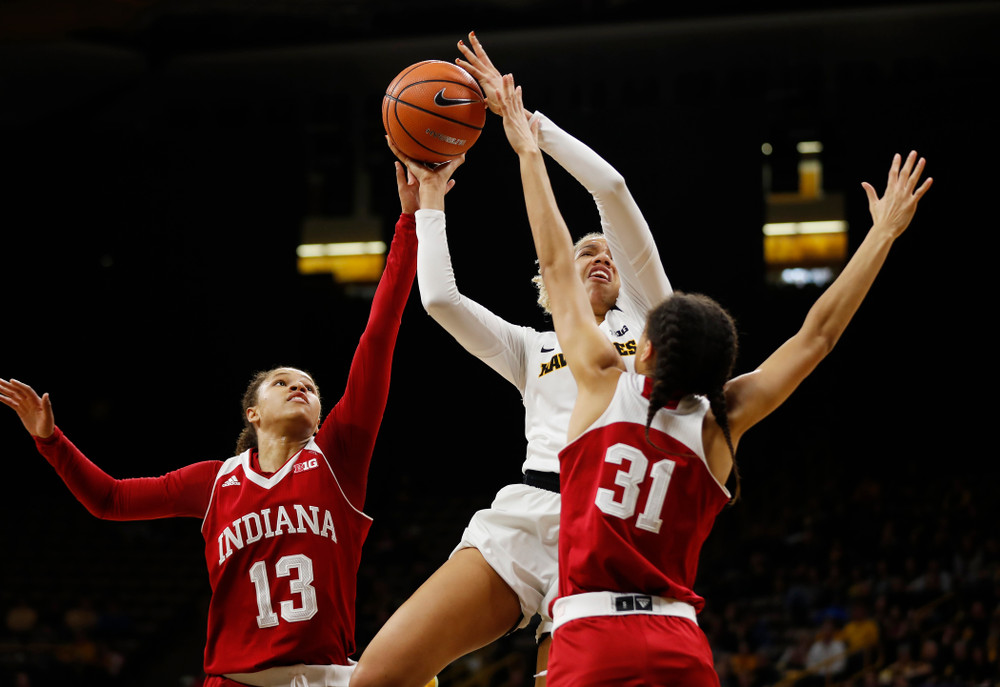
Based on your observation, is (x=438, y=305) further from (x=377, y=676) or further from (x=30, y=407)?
(x=30, y=407)

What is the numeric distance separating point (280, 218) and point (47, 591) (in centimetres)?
525

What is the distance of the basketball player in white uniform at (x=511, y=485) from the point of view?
3061 millimetres

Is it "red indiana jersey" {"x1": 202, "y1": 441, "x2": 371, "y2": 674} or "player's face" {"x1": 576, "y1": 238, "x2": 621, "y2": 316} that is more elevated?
"player's face" {"x1": 576, "y1": 238, "x2": 621, "y2": 316}

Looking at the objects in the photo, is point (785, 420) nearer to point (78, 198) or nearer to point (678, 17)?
point (678, 17)

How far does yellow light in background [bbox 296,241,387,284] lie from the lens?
15.8 m

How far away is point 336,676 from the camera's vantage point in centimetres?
329

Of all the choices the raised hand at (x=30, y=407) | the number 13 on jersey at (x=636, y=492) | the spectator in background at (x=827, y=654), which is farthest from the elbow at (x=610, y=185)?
the spectator in background at (x=827, y=654)

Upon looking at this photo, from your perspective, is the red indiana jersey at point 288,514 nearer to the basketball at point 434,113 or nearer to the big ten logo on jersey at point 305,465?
the big ten logo on jersey at point 305,465

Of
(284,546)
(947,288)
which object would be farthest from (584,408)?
(947,288)

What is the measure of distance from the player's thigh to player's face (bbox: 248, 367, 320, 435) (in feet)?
2.42

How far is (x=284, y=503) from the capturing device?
3.42 m

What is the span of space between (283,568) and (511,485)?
2.45ft

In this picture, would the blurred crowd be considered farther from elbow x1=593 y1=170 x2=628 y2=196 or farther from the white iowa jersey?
elbow x1=593 y1=170 x2=628 y2=196

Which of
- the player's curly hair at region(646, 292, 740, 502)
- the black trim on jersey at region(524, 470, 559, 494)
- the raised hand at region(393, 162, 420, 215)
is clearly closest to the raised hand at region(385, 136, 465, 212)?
the raised hand at region(393, 162, 420, 215)
